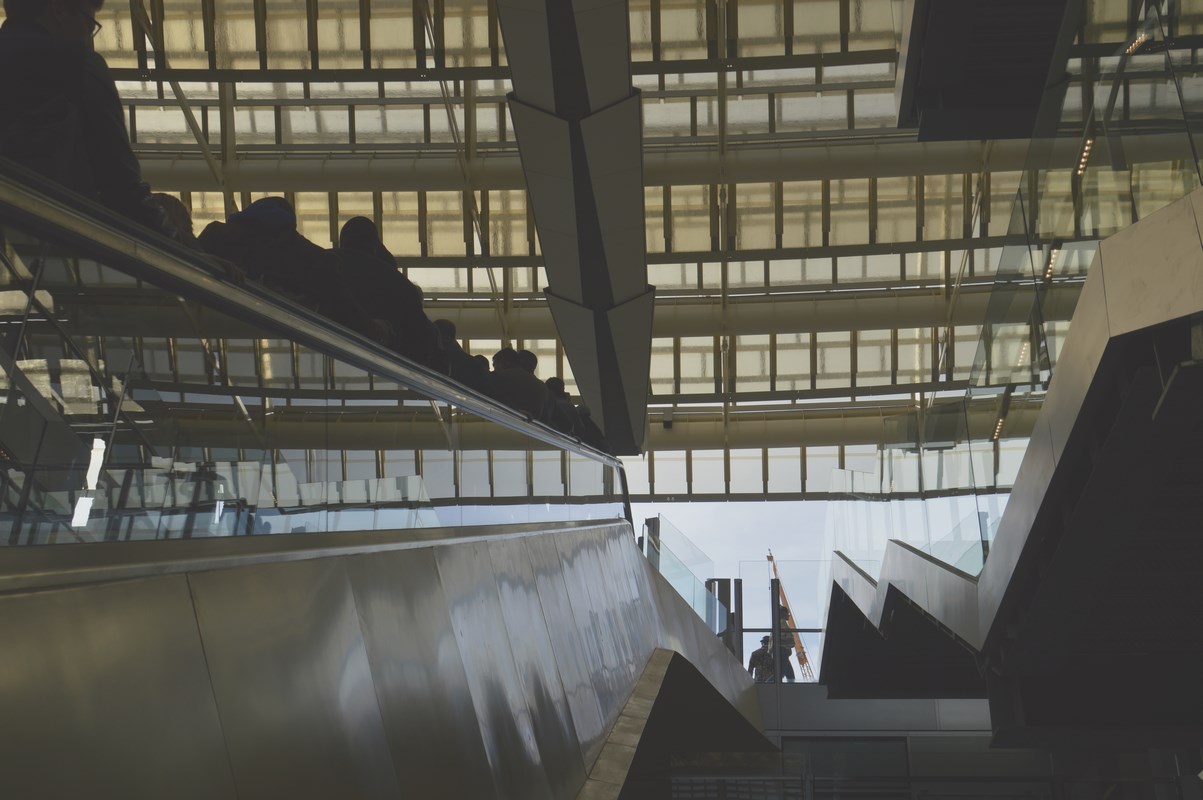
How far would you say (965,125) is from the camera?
427 inches

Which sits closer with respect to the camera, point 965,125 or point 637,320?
point 965,125

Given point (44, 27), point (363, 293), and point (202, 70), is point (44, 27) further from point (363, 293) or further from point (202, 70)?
point (202, 70)

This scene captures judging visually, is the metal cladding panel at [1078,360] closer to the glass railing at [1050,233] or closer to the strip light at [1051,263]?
the glass railing at [1050,233]

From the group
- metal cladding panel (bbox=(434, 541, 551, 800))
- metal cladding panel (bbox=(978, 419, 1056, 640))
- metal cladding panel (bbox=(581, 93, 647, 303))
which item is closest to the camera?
metal cladding panel (bbox=(434, 541, 551, 800))

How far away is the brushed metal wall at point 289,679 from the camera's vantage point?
1562mm

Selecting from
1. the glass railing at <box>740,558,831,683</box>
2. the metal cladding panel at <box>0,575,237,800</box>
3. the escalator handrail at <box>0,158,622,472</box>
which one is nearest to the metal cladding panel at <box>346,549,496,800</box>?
the escalator handrail at <box>0,158,622,472</box>

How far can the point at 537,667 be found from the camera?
14.7ft

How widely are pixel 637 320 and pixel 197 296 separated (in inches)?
611

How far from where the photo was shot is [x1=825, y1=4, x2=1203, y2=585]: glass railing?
421 centimetres

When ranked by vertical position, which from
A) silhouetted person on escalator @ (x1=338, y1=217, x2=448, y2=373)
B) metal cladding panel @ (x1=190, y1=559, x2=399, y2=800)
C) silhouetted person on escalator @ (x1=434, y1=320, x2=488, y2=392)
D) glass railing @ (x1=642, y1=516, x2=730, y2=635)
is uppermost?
silhouetted person on escalator @ (x1=338, y1=217, x2=448, y2=373)

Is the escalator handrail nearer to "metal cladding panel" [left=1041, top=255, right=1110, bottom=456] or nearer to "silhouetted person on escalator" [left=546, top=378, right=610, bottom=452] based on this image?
"metal cladding panel" [left=1041, top=255, right=1110, bottom=456]

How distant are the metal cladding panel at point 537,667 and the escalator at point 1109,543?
260 centimetres

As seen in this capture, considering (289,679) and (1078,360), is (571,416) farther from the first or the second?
(289,679)

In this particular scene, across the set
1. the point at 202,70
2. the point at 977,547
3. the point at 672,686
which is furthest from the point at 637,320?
the point at 977,547
